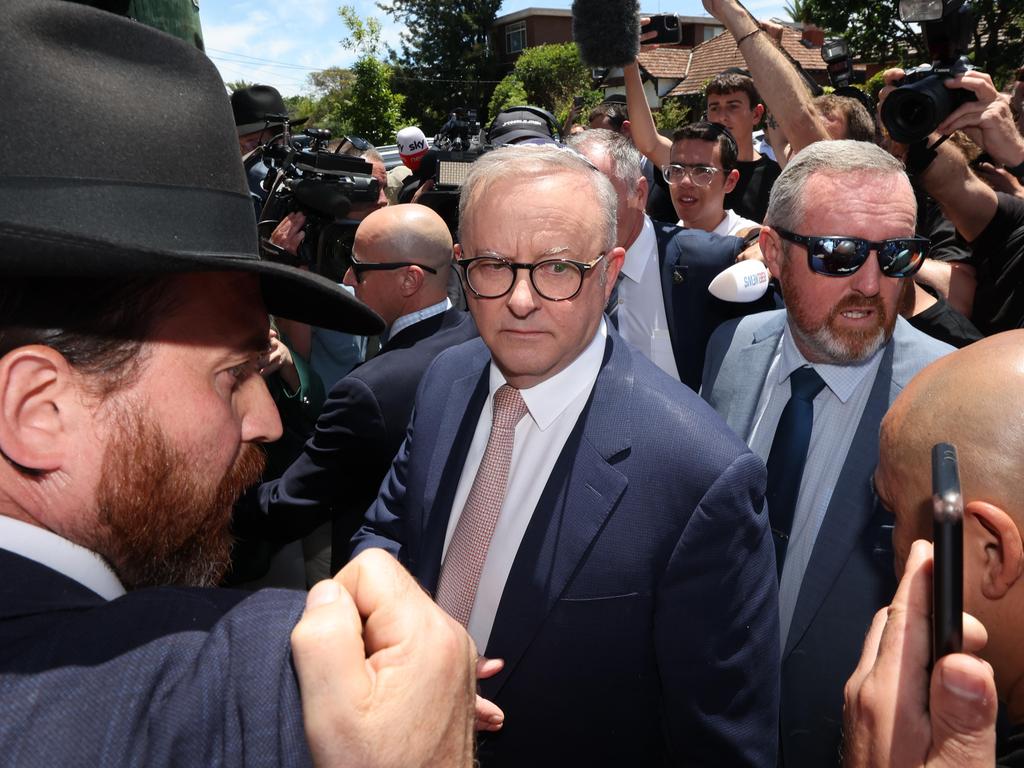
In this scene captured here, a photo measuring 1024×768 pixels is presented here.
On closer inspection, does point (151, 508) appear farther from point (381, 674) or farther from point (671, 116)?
point (671, 116)

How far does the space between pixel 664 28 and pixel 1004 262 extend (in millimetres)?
3047

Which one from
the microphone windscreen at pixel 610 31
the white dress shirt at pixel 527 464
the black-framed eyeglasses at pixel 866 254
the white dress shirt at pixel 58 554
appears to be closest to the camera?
the white dress shirt at pixel 58 554

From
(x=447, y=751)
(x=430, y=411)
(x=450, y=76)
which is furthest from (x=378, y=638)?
(x=450, y=76)

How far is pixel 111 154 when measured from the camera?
0.93m

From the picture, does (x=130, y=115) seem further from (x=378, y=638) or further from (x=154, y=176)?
(x=378, y=638)

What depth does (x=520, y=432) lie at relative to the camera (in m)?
2.06

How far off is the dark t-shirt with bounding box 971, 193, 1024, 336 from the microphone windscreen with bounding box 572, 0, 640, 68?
7.34ft

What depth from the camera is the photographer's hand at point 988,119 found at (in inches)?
116

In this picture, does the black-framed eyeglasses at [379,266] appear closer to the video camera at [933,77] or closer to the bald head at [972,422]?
the video camera at [933,77]

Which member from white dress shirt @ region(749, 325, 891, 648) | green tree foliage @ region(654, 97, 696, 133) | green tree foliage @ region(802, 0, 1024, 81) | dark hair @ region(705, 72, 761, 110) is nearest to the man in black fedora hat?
white dress shirt @ region(749, 325, 891, 648)

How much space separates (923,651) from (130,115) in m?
1.28

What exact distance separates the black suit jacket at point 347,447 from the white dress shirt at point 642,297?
3.90ft

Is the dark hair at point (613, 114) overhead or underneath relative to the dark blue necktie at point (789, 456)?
overhead

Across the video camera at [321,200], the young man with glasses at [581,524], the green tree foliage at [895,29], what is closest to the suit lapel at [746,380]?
the young man with glasses at [581,524]
